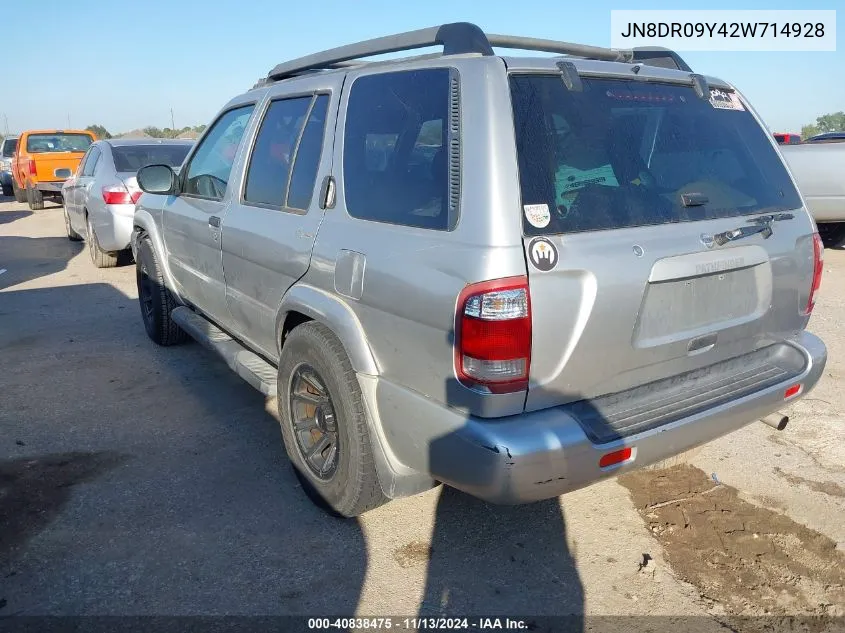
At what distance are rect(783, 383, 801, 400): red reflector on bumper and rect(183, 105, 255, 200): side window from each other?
3.11m

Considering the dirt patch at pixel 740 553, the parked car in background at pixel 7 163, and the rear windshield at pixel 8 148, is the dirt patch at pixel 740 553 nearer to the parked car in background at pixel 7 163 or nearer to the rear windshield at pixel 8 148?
the parked car in background at pixel 7 163

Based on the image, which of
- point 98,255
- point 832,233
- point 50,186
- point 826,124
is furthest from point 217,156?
point 826,124

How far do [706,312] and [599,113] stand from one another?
87 centimetres

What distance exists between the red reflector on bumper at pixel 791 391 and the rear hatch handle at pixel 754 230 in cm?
66

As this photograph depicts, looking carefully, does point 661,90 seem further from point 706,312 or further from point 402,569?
point 402,569

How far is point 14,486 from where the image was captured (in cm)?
355

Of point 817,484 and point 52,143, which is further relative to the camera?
point 52,143

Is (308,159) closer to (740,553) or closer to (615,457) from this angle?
(615,457)

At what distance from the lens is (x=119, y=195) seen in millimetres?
8070

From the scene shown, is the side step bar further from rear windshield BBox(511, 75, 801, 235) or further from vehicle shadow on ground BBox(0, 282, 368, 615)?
rear windshield BBox(511, 75, 801, 235)

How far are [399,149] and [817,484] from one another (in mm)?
2660

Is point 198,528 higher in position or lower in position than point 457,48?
lower

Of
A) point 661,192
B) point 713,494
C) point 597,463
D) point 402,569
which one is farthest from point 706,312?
point 402,569

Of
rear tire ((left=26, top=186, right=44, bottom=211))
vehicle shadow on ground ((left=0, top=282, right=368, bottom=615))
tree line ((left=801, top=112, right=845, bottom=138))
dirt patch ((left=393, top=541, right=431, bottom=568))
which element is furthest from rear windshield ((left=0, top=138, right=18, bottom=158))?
tree line ((left=801, top=112, right=845, bottom=138))
